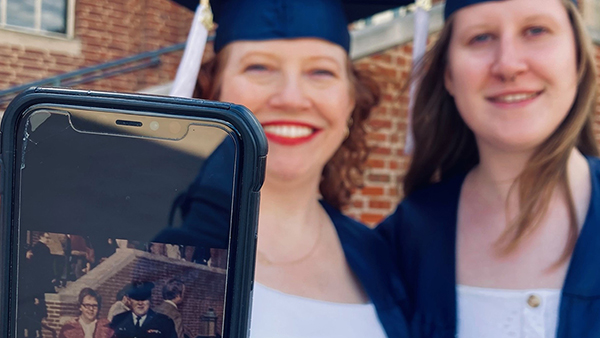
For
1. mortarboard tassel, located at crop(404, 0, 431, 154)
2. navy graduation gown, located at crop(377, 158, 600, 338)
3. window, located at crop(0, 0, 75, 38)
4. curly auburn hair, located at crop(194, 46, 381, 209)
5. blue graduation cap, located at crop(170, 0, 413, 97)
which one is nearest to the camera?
navy graduation gown, located at crop(377, 158, 600, 338)

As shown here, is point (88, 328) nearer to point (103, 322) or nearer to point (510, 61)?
point (103, 322)

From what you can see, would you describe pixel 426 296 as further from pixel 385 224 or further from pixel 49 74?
pixel 49 74

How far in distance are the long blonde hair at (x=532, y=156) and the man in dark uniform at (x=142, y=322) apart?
0.89 metres

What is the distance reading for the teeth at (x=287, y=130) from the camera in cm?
145

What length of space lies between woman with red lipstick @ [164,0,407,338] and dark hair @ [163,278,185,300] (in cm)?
59

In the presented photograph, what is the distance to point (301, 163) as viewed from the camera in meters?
1.50

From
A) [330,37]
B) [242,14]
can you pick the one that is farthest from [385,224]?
[242,14]

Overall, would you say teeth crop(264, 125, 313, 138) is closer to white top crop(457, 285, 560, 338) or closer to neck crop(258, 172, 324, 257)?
neck crop(258, 172, 324, 257)

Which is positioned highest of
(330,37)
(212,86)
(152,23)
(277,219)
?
(152,23)

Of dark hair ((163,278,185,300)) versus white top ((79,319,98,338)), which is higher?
dark hair ((163,278,185,300))

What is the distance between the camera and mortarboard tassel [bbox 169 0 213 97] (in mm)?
1527

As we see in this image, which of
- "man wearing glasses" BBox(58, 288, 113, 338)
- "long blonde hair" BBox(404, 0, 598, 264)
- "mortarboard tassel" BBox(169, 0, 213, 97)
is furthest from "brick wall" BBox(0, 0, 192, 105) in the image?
"man wearing glasses" BBox(58, 288, 113, 338)

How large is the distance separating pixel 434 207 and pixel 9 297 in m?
1.08

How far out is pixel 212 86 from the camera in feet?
5.20
